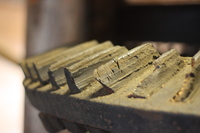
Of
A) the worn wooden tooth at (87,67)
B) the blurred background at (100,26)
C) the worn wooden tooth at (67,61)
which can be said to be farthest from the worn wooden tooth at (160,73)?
the blurred background at (100,26)

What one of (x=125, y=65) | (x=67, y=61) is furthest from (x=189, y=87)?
(x=67, y=61)

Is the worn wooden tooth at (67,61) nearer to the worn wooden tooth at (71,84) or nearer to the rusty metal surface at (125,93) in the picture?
the rusty metal surface at (125,93)

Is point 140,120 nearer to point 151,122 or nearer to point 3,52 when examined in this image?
point 151,122

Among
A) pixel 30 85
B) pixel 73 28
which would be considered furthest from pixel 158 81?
pixel 73 28

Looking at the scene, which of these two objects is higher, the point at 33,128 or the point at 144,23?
the point at 144,23

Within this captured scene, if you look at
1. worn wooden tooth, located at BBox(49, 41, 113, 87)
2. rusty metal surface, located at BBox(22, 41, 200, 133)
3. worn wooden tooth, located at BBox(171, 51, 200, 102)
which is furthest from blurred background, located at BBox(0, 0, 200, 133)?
worn wooden tooth, located at BBox(171, 51, 200, 102)

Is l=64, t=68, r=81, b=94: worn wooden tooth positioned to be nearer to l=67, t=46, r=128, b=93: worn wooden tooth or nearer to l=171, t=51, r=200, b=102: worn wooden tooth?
l=67, t=46, r=128, b=93: worn wooden tooth
